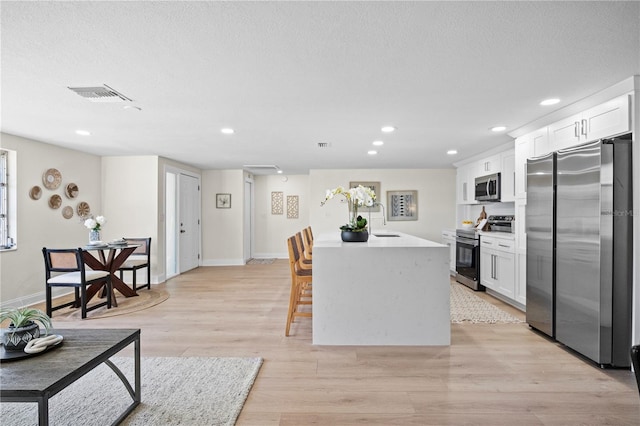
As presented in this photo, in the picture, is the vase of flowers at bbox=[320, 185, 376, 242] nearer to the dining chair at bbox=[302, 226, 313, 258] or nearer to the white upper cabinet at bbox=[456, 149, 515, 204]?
the dining chair at bbox=[302, 226, 313, 258]

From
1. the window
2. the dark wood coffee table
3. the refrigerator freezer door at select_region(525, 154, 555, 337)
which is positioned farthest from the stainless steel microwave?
the window

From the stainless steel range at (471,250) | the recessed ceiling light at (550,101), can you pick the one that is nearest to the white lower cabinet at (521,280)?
the stainless steel range at (471,250)

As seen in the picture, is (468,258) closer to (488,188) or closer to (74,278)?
(488,188)

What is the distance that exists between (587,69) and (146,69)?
2.99m

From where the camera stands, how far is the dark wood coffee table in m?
1.43

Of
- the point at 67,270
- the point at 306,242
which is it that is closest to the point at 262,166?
the point at 306,242

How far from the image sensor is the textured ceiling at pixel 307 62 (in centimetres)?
169

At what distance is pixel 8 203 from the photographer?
4316 mm

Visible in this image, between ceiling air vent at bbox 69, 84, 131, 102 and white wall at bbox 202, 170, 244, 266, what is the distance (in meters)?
4.77

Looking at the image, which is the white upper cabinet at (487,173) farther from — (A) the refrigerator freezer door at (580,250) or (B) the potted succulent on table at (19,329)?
(B) the potted succulent on table at (19,329)

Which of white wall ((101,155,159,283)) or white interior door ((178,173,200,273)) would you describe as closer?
white wall ((101,155,159,283))

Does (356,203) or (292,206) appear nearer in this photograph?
(356,203)

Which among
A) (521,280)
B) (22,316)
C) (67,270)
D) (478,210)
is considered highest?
(478,210)

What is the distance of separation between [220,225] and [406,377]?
6.04 m
